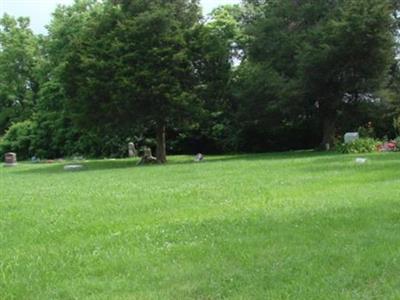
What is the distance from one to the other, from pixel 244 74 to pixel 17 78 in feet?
116

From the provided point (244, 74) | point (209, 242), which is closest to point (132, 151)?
point (244, 74)

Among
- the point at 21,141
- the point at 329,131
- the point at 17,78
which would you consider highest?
the point at 17,78

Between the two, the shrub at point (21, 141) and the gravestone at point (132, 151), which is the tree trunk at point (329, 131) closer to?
the gravestone at point (132, 151)

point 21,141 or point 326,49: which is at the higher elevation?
point 326,49

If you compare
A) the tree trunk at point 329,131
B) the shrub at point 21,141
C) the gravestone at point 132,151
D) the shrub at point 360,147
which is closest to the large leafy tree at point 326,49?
the tree trunk at point 329,131

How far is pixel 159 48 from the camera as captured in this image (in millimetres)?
26172

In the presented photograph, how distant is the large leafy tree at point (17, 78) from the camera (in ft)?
194

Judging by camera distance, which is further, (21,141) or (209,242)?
(21,141)

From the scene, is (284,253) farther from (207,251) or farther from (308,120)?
(308,120)

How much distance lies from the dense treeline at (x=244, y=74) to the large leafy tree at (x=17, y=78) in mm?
28665

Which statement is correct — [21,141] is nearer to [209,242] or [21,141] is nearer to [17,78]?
[17,78]

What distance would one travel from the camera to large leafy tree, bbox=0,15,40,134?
5909 centimetres

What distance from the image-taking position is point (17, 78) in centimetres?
5991

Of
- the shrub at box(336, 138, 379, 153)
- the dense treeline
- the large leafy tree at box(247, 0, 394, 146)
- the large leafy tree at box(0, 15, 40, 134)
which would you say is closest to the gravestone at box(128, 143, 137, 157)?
the dense treeline
